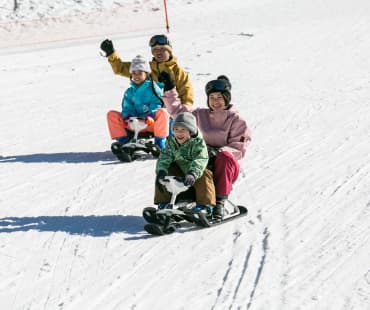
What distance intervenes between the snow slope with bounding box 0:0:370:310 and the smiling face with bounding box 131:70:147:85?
1.07 m

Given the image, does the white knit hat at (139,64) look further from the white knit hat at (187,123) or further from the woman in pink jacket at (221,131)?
the white knit hat at (187,123)

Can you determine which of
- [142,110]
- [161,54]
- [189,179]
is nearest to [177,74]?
[161,54]

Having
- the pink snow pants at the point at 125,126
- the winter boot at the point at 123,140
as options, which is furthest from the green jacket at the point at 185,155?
the winter boot at the point at 123,140

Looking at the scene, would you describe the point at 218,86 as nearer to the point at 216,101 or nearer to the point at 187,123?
the point at 216,101

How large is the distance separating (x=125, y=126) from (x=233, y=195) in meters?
2.45

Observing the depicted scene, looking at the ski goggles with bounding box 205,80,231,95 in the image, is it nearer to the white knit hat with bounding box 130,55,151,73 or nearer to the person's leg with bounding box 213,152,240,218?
the person's leg with bounding box 213,152,240,218

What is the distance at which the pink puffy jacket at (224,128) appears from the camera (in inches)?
269

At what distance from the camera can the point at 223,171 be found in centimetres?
650

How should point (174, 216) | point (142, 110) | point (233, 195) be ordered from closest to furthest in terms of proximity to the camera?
1. point (174, 216)
2. point (233, 195)
3. point (142, 110)

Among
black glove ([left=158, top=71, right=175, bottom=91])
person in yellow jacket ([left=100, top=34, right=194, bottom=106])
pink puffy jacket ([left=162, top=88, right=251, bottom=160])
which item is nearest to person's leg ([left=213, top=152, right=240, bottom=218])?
pink puffy jacket ([left=162, top=88, right=251, bottom=160])

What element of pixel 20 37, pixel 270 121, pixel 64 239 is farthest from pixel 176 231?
pixel 20 37

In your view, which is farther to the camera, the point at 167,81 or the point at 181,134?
the point at 167,81

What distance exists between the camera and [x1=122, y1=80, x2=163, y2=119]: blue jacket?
9.37 m

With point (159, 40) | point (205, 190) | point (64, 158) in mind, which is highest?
point (159, 40)
